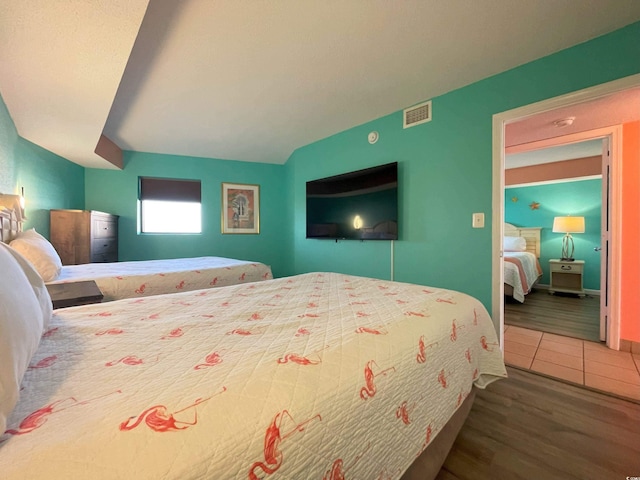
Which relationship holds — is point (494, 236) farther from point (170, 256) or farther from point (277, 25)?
point (170, 256)

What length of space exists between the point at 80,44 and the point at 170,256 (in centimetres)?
323

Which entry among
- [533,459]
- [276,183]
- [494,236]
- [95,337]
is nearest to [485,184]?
[494,236]

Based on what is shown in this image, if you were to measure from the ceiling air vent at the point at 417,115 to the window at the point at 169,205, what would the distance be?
3.38 metres

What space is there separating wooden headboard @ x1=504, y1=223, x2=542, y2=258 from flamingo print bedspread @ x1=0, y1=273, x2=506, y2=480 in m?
5.42

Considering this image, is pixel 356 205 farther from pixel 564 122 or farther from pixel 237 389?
pixel 237 389

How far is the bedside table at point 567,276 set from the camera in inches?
176

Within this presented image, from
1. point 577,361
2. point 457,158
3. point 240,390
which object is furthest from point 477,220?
point 240,390

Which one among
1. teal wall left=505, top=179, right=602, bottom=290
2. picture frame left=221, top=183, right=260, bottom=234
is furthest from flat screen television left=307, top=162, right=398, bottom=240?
teal wall left=505, top=179, right=602, bottom=290

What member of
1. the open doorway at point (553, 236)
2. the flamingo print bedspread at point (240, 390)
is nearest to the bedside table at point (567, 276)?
the open doorway at point (553, 236)

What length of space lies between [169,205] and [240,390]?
14.7ft

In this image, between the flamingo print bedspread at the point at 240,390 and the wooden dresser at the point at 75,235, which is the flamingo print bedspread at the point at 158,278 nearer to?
the wooden dresser at the point at 75,235

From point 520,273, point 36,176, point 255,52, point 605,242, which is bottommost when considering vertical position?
point 520,273

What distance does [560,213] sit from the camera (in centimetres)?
517

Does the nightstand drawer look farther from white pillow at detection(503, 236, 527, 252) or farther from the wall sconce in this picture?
white pillow at detection(503, 236, 527, 252)
